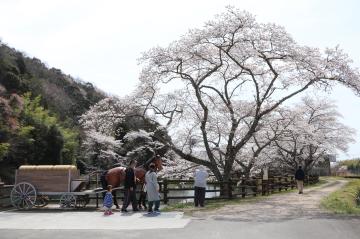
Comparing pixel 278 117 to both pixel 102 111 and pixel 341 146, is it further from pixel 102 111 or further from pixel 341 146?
pixel 341 146

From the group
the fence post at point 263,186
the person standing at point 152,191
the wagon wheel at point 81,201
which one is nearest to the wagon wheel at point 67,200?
the wagon wheel at point 81,201

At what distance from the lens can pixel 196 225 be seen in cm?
1194

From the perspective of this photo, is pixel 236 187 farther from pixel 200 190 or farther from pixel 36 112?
pixel 36 112

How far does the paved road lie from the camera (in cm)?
1045

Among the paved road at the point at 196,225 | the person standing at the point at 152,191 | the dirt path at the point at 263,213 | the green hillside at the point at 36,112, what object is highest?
the green hillside at the point at 36,112

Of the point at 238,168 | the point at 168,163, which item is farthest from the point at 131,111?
the point at 238,168

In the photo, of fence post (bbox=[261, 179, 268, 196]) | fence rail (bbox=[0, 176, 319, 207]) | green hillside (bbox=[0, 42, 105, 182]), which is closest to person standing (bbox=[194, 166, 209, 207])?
fence rail (bbox=[0, 176, 319, 207])

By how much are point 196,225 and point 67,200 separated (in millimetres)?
6259

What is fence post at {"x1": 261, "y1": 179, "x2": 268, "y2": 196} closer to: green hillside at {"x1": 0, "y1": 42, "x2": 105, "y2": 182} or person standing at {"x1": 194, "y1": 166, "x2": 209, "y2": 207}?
person standing at {"x1": 194, "y1": 166, "x2": 209, "y2": 207}

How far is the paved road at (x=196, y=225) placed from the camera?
10.4 metres

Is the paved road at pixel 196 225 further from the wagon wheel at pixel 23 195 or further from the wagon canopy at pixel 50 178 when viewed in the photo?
the wagon canopy at pixel 50 178

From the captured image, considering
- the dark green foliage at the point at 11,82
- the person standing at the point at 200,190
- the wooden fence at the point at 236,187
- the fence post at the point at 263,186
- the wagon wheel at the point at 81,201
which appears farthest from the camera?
the dark green foliage at the point at 11,82

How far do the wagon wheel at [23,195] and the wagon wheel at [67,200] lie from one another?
96 cm

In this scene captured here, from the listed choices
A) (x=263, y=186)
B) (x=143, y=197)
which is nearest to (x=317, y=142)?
(x=263, y=186)
